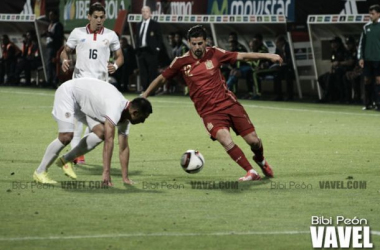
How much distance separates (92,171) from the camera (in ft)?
42.9

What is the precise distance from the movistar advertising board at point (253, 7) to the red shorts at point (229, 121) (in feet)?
52.1

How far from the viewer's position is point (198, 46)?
39.8 feet

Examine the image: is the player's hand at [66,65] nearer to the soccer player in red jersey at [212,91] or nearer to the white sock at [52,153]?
the soccer player in red jersey at [212,91]

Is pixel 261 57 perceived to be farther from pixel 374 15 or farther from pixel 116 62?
pixel 374 15

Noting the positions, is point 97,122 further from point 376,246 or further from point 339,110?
point 339,110

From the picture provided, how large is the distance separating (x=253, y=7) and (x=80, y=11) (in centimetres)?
755

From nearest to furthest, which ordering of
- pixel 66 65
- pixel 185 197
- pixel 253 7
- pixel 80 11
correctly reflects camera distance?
1. pixel 185 197
2. pixel 66 65
3. pixel 253 7
4. pixel 80 11

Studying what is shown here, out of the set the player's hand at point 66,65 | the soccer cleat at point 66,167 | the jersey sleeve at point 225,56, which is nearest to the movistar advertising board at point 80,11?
the player's hand at point 66,65

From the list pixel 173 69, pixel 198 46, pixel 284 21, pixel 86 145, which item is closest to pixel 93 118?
pixel 86 145

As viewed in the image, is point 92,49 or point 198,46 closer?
point 198,46

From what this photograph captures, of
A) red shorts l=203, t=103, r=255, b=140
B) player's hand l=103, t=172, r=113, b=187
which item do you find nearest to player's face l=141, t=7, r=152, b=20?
red shorts l=203, t=103, r=255, b=140

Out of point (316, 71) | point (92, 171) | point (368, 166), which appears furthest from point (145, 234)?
point (316, 71)

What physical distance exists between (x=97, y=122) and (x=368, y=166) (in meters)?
3.87

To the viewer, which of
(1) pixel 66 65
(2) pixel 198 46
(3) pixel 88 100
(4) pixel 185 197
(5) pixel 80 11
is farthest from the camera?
(5) pixel 80 11
